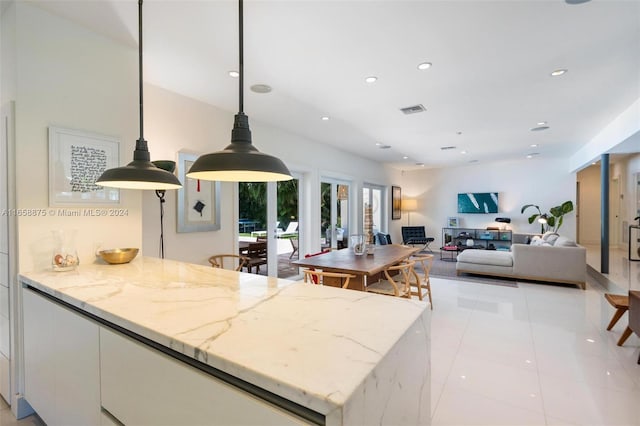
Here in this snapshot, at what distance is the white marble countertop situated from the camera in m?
0.83

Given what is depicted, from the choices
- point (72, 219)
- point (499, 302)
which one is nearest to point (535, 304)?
point (499, 302)

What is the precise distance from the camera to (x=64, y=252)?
215cm

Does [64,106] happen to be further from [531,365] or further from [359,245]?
[531,365]

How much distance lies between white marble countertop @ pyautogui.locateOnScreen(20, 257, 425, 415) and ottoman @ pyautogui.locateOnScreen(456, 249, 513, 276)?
522 cm

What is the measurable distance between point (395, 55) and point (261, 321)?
8.36 ft

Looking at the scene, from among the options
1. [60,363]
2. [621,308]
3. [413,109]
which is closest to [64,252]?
[60,363]

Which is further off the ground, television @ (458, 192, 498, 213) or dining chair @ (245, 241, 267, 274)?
television @ (458, 192, 498, 213)

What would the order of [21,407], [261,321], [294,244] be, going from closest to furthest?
Result: [261,321], [21,407], [294,244]

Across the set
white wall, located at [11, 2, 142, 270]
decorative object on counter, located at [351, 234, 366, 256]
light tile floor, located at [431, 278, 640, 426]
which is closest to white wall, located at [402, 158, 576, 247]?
light tile floor, located at [431, 278, 640, 426]

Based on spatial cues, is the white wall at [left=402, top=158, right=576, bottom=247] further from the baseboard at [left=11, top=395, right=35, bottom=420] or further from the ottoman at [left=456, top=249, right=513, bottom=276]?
the baseboard at [left=11, top=395, right=35, bottom=420]

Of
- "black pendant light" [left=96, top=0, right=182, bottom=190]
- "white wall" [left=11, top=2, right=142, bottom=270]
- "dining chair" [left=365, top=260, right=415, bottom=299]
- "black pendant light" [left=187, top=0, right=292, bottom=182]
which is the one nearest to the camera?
"black pendant light" [left=187, top=0, right=292, bottom=182]

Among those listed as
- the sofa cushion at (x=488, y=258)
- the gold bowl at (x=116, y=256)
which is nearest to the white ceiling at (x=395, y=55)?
the gold bowl at (x=116, y=256)

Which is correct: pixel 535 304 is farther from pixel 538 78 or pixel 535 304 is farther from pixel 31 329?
pixel 31 329

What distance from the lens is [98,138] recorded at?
2.40 metres
